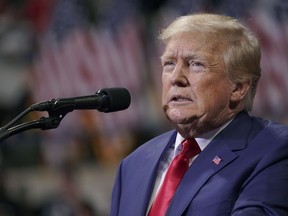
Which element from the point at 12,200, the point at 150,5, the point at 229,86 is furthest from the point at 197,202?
the point at 12,200

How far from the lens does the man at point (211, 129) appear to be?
166 cm

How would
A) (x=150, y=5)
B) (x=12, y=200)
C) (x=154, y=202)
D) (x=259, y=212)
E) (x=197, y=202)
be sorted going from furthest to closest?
1. (x=12, y=200)
2. (x=150, y=5)
3. (x=154, y=202)
4. (x=197, y=202)
5. (x=259, y=212)

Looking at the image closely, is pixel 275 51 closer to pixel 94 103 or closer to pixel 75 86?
pixel 75 86

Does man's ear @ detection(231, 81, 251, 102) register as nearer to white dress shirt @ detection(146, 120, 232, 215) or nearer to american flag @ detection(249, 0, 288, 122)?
white dress shirt @ detection(146, 120, 232, 215)

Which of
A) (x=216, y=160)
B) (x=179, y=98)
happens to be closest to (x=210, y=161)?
(x=216, y=160)

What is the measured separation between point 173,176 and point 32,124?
0.39m

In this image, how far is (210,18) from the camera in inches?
70.6

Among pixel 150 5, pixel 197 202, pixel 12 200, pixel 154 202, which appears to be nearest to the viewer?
pixel 197 202

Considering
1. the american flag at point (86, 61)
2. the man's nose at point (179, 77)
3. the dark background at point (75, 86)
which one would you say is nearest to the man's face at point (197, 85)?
the man's nose at point (179, 77)

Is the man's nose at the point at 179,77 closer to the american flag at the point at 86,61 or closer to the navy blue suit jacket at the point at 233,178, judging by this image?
the navy blue suit jacket at the point at 233,178

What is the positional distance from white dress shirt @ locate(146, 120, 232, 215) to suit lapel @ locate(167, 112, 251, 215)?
19mm

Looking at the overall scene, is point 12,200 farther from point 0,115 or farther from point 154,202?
point 154,202

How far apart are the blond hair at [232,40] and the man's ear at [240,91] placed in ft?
0.05

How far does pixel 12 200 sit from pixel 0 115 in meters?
0.46
